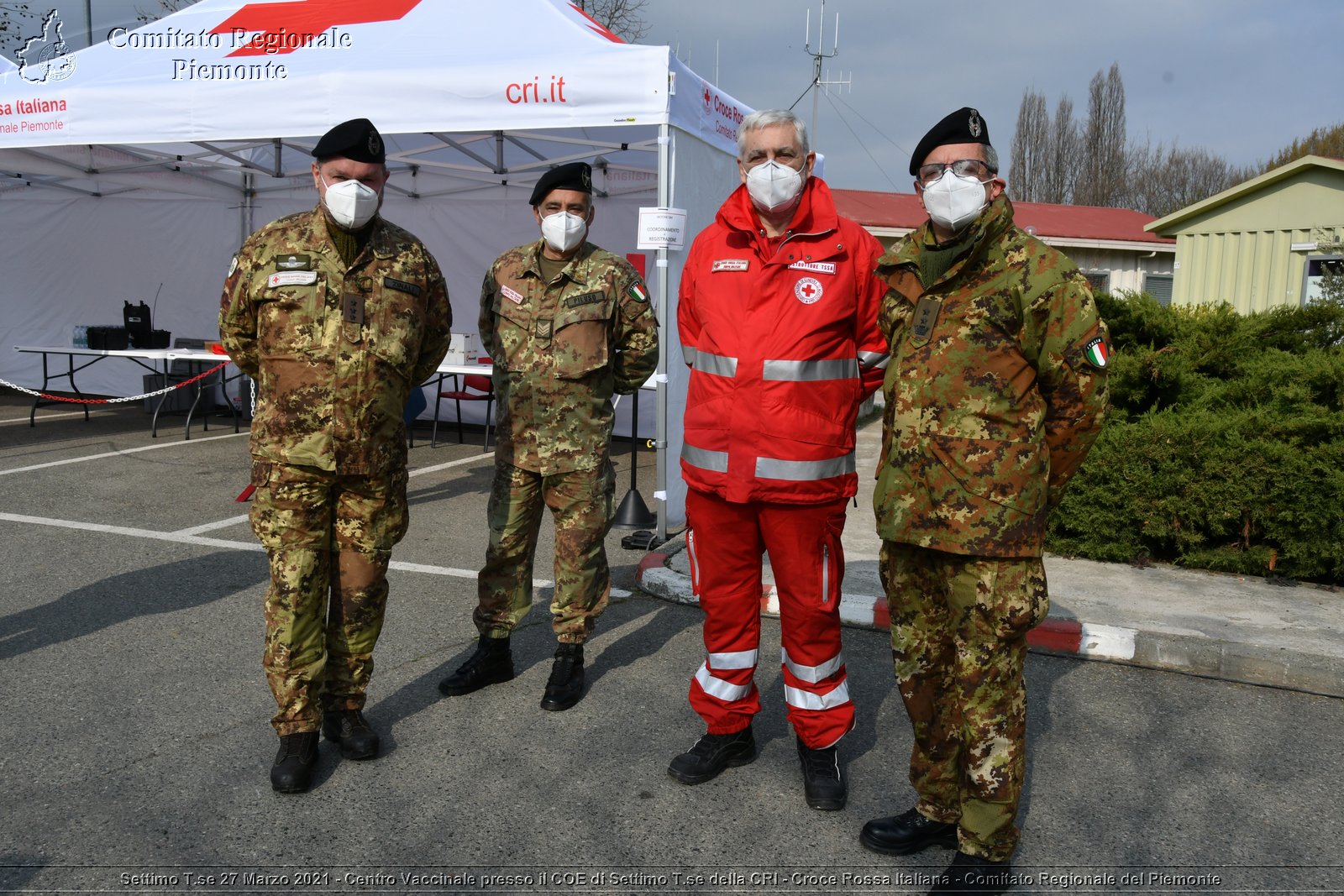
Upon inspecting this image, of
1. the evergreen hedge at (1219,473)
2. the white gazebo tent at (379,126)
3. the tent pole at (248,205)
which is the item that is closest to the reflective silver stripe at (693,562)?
the white gazebo tent at (379,126)

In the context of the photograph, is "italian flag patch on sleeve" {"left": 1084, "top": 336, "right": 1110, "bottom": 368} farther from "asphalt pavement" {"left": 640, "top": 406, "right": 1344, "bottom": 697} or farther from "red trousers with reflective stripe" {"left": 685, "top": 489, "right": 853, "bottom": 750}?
"asphalt pavement" {"left": 640, "top": 406, "right": 1344, "bottom": 697}

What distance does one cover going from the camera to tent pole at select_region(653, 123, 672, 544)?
20.2 feet

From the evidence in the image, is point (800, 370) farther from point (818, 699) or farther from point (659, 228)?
point (659, 228)

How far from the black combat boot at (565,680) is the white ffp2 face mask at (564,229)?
159 cm

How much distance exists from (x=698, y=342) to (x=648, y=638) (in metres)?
1.94

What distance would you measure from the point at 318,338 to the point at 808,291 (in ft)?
5.05

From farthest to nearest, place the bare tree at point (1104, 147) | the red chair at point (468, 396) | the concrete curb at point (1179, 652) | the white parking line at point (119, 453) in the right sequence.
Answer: the bare tree at point (1104, 147)
the red chair at point (468, 396)
the white parking line at point (119, 453)
the concrete curb at point (1179, 652)

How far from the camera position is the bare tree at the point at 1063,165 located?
4556cm

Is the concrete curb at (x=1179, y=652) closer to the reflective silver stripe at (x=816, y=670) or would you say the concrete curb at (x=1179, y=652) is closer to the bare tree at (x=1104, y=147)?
the reflective silver stripe at (x=816, y=670)

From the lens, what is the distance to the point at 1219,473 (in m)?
5.68

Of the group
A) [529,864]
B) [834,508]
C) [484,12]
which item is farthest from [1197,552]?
[484,12]

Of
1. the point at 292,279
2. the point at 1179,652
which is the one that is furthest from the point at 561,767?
the point at 1179,652

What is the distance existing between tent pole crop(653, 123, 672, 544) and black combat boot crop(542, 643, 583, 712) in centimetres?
233

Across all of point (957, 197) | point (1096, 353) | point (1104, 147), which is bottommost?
point (1096, 353)
